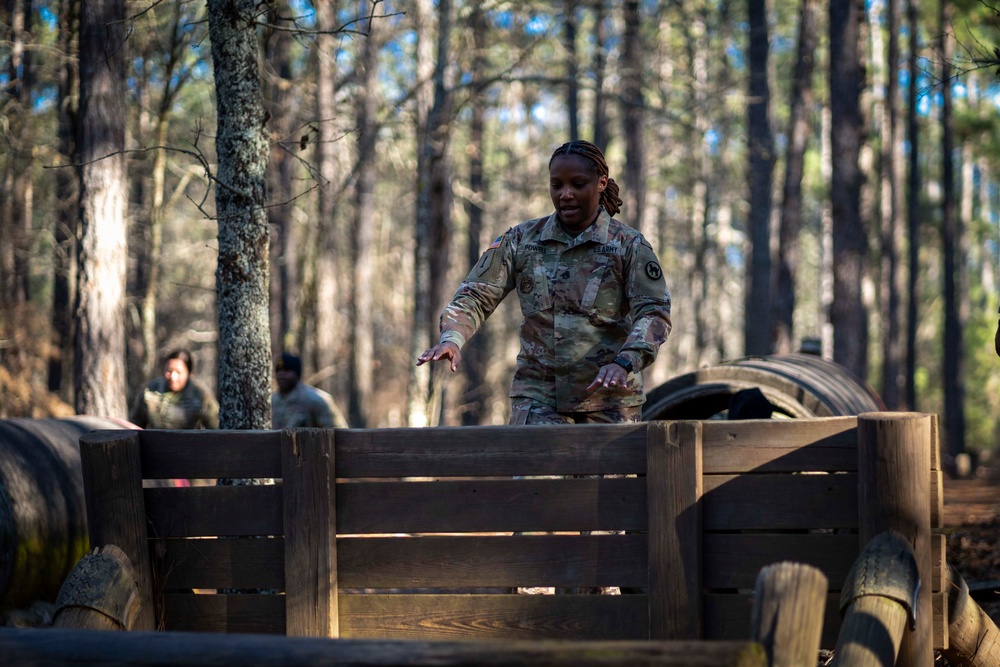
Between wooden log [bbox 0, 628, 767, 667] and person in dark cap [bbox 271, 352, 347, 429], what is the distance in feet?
22.2

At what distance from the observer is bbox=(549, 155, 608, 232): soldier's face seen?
5133mm

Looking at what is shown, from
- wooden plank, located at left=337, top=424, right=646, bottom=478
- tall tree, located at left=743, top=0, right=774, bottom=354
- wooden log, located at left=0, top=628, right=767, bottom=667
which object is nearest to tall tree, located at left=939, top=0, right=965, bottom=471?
tall tree, located at left=743, top=0, right=774, bottom=354

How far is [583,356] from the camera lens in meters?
5.20

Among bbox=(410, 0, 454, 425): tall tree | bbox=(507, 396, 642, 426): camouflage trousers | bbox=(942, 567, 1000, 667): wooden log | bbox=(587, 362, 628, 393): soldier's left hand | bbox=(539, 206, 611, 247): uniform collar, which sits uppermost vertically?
bbox=(410, 0, 454, 425): tall tree

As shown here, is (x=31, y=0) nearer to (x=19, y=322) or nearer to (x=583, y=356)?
(x=19, y=322)

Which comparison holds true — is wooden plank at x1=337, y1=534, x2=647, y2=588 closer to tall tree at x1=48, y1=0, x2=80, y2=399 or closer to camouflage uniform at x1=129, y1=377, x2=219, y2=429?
camouflage uniform at x1=129, y1=377, x2=219, y2=429

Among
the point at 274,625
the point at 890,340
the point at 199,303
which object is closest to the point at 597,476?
the point at 274,625

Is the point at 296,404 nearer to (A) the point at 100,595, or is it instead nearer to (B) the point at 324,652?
(A) the point at 100,595

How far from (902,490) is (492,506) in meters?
1.53

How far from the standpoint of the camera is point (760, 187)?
806 inches

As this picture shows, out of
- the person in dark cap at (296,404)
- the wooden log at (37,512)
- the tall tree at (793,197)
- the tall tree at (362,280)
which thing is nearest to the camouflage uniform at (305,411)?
the person in dark cap at (296,404)

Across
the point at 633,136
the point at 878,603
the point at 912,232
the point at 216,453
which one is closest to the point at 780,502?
the point at 878,603

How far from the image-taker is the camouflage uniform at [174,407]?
9.81 meters

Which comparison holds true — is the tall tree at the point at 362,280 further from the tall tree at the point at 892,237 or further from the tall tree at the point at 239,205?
the tall tree at the point at 239,205
